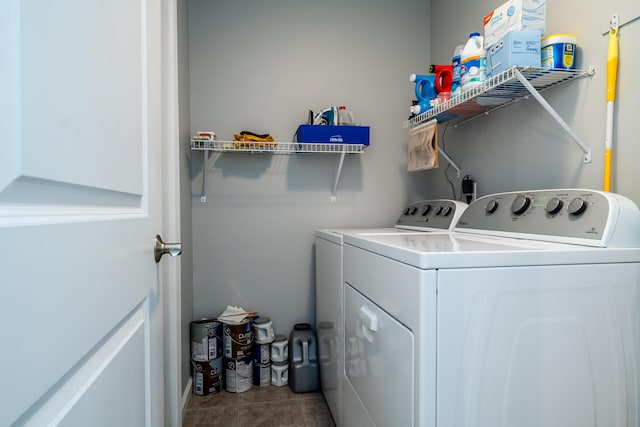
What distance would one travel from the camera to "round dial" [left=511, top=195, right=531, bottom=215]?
4.04ft

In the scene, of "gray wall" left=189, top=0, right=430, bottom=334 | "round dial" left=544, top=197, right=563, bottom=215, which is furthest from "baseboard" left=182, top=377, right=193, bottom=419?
"round dial" left=544, top=197, right=563, bottom=215

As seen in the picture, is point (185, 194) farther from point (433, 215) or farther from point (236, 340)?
point (433, 215)

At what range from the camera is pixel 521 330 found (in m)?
0.84

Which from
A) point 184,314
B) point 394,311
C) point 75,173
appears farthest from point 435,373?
point 184,314

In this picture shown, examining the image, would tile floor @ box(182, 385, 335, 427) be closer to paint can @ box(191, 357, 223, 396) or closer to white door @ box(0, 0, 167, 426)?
paint can @ box(191, 357, 223, 396)

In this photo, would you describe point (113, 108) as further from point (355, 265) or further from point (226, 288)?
point (226, 288)

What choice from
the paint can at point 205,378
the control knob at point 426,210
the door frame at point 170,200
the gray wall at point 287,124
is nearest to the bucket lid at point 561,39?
the control knob at point 426,210

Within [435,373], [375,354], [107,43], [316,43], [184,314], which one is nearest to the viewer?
[107,43]

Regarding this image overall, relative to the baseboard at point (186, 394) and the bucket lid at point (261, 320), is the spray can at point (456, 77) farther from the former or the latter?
the baseboard at point (186, 394)

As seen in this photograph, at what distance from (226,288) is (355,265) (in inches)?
47.4

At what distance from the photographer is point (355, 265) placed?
131 cm

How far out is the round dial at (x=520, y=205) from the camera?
4.04 ft

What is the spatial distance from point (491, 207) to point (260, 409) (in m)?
1.56

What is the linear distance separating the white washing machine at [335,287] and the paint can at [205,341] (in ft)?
1.98
